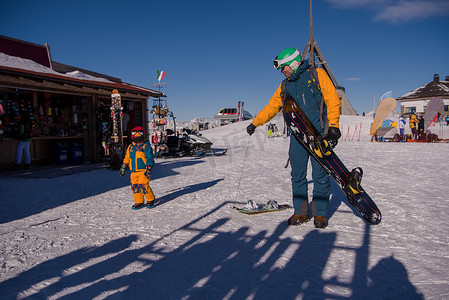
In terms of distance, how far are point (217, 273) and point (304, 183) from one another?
1761 millimetres

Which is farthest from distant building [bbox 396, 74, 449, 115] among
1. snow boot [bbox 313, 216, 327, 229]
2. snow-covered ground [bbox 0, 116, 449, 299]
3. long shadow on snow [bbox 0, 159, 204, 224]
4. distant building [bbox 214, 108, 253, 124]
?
snow boot [bbox 313, 216, 327, 229]

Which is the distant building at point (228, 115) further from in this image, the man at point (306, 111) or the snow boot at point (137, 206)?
the man at point (306, 111)

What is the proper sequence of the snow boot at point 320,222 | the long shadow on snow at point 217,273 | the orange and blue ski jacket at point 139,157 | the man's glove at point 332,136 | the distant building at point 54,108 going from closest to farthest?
the long shadow on snow at point 217,273 < the man's glove at point 332,136 < the snow boot at point 320,222 < the orange and blue ski jacket at point 139,157 < the distant building at point 54,108

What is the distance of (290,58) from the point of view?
11.8ft

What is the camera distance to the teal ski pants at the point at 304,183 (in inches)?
142

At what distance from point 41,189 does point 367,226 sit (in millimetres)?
6125

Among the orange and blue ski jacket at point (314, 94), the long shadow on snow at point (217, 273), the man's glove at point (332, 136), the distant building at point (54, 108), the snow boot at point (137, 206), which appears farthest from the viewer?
the distant building at point (54, 108)

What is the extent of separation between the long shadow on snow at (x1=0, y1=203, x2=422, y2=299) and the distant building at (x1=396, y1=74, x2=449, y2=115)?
174 feet

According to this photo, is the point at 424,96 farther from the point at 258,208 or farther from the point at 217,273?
the point at 217,273

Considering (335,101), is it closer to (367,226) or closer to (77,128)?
(367,226)

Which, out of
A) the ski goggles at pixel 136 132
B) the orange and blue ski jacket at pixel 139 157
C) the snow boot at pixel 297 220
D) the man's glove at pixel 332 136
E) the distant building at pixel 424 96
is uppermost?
the distant building at pixel 424 96

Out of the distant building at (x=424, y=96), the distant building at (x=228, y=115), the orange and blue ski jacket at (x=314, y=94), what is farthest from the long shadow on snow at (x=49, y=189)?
the distant building at (x=424, y=96)

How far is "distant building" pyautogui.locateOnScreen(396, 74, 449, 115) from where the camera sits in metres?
46.8

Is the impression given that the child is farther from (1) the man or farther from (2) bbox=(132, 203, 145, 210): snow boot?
(1) the man
